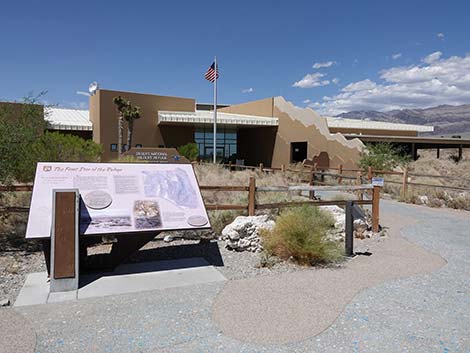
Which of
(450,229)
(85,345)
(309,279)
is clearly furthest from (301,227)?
(450,229)

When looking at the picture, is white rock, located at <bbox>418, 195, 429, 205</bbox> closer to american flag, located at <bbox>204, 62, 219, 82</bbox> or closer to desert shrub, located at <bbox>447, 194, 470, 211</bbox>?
desert shrub, located at <bbox>447, 194, 470, 211</bbox>

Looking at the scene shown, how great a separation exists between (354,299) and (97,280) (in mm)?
3440

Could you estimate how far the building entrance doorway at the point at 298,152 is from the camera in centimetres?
3231

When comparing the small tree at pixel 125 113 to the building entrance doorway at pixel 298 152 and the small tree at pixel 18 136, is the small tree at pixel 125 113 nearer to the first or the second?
the building entrance doorway at pixel 298 152

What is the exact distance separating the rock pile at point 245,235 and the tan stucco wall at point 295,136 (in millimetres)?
19547

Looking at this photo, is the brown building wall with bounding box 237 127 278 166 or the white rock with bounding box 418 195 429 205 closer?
the white rock with bounding box 418 195 429 205

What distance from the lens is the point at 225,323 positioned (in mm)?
4188

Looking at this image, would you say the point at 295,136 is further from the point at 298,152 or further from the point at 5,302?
the point at 5,302

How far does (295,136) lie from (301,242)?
25596 mm

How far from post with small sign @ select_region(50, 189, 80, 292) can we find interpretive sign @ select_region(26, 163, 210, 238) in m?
0.19

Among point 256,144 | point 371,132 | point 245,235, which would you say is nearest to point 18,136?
point 245,235

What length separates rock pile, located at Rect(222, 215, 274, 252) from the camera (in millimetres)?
7188

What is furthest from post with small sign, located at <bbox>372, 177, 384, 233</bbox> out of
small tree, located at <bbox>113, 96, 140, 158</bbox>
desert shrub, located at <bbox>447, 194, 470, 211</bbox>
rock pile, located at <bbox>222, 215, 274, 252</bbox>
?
small tree, located at <bbox>113, 96, 140, 158</bbox>

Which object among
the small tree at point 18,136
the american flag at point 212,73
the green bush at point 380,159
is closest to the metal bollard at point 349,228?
the small tree at point 18,136
